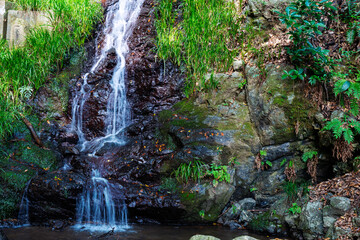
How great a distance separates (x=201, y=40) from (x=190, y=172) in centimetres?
324

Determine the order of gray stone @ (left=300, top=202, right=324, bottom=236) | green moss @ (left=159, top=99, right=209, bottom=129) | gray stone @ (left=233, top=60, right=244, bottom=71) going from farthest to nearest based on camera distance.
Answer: gray stone @ (left=233, top=60, right=244, bottom=71) → green moss @ (left=159, top=99, right=209, bottom=129) → gray stone @ (left=300, top=202, right=324, bottom=236)

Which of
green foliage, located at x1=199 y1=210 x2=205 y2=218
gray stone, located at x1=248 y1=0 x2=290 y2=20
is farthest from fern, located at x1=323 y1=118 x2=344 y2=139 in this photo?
gray stone, located at x1=248 y1=0 x2=290 y2=20

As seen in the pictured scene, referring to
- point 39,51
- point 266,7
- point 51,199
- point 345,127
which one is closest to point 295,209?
point 345,127

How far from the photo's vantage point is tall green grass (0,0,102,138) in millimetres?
5859

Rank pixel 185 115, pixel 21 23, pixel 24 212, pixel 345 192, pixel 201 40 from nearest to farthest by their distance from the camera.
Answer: pixel 345 192 < pixel 24 212 < pixel 185 115 < pixel 201 40 < pixel 21 23

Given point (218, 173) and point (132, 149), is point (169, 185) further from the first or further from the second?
point (132, 149)

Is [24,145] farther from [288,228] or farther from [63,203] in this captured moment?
[288,228]

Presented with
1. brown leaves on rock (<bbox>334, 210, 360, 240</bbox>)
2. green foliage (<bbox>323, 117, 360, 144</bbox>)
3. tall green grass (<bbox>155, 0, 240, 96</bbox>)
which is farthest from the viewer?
tall green grass (<bbox>155, 0, 240, 96</bbox>)

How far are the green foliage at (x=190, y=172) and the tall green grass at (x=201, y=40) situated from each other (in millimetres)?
1883

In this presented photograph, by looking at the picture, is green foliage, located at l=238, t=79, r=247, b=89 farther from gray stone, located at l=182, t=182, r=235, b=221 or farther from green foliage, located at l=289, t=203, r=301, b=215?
green foliage, located at l=289, t=203, r=301, b=215

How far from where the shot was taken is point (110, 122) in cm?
642

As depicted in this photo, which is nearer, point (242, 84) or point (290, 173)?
point (290, 173)

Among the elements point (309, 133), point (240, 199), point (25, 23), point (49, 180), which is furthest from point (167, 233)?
point (25, 23)

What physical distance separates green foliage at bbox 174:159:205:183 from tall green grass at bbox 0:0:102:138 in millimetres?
3565
